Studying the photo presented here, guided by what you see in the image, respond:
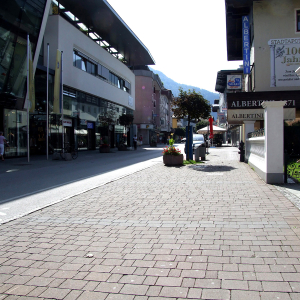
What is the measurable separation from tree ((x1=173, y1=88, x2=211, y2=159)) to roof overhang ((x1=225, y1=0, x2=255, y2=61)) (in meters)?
7.35

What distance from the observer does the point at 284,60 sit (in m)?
19.1

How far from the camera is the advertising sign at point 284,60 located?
19.0 metres

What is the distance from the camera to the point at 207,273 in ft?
10.6

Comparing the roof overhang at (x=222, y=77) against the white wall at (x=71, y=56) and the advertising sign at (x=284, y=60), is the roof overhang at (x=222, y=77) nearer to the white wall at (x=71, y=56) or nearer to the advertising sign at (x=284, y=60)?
the white wall at (x=71, y=56)

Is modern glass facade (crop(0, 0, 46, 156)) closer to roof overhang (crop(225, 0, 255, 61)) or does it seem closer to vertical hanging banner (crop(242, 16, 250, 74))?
roof overhang (crop(225, 0, 255, 61))

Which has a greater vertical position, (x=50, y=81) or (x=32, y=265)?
(x=50, y=81)

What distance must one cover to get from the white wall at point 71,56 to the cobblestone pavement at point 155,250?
2133 centimetres

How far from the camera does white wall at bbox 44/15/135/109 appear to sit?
24844 millimetres

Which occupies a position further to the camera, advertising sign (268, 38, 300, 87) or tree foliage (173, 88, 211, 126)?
advertising sign (268, 38, 300, 87)

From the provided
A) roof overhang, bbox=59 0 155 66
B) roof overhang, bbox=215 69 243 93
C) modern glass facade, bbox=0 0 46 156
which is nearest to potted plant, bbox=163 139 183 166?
modern glass facade, bbox=0 0 46 156

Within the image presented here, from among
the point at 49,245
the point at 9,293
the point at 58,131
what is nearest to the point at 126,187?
the point at 49,245

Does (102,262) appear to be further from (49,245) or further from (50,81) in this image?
(50,81)

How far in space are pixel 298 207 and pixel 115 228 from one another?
351 cm

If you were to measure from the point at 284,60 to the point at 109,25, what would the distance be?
19.3 meters
